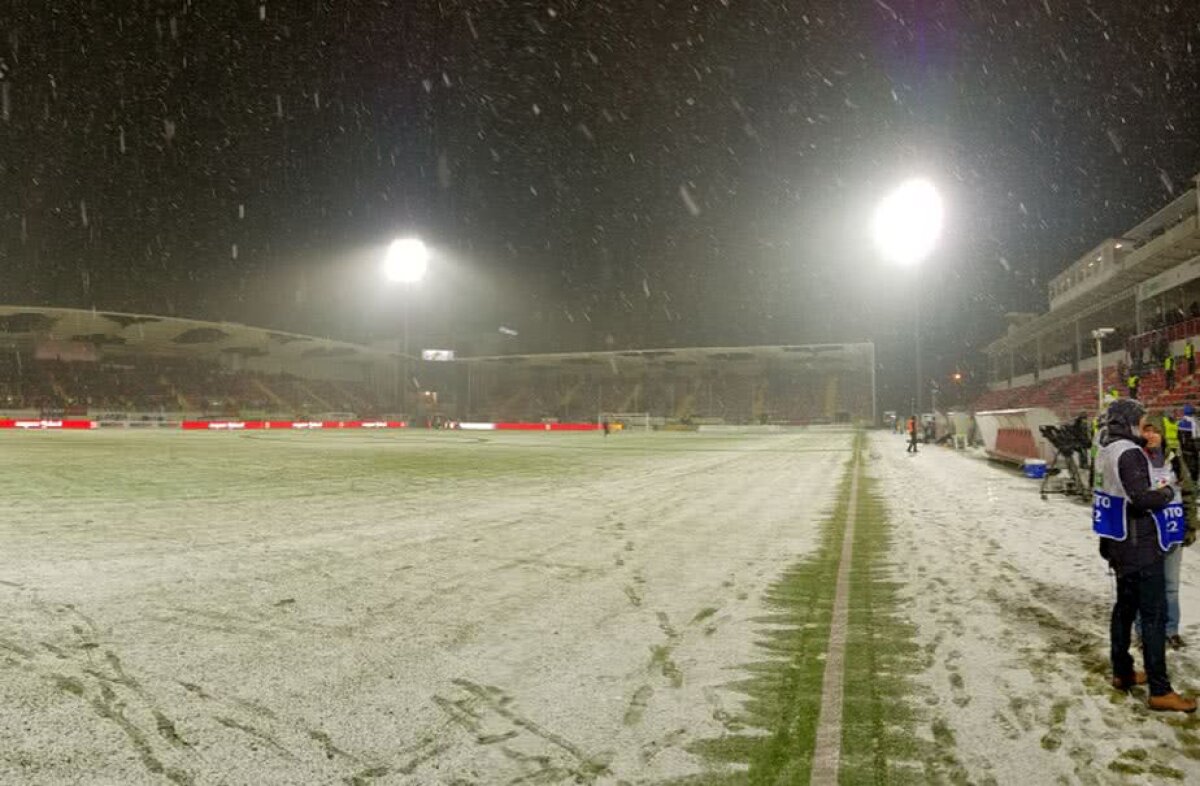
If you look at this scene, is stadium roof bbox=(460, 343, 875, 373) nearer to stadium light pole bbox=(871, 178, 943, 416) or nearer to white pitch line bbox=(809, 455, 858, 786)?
stadium light pole bbox=(871, 178, 943, 416)

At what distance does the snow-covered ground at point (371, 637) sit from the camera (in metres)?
2.92

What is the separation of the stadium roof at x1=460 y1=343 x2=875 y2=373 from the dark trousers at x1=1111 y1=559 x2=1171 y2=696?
2442 inches

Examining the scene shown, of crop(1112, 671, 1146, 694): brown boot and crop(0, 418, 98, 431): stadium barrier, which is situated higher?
crop(0, 418, 98, 431): stadium barrier

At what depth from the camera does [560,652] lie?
4.18 m

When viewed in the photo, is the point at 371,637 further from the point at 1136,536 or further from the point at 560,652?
the point at 1136,536

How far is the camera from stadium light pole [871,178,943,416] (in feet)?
111

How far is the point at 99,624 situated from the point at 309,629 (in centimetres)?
131

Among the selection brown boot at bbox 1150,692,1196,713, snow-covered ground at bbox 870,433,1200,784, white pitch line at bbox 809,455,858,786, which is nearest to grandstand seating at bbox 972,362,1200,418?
snow-covered ground at bbox 870,433,1200,784

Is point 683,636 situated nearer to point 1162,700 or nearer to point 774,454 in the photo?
point 1162,700

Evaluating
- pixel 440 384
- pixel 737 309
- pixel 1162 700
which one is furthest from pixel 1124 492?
pixel 440 384

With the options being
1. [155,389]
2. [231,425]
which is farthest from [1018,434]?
[155,389]

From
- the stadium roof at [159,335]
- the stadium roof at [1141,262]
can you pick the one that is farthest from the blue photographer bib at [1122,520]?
the stadium roof at [159,335]

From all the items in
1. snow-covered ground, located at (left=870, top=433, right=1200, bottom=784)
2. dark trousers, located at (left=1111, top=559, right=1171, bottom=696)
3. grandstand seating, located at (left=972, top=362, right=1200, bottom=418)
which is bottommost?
snow-covered ground, located at (left=870, top=433, right=1200, bottom=784)

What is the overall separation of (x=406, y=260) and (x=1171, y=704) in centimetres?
6180
